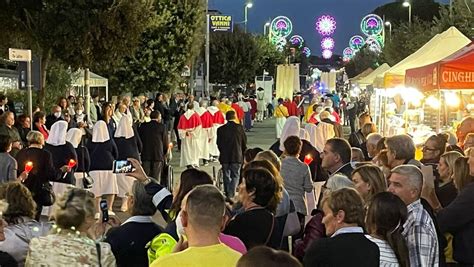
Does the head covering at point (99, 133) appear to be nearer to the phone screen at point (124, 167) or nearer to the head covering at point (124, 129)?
the head covering at point (124, 129)

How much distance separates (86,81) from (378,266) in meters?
20.3

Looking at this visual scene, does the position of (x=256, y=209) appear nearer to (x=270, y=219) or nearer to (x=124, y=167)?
(x=270, y=219)

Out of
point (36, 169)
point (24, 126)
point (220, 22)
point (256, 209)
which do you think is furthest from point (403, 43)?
point (256, 209)

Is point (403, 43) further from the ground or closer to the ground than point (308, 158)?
further from the ground

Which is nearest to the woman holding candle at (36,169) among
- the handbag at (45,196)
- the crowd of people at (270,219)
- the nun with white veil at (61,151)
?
the handbag at (45,196)

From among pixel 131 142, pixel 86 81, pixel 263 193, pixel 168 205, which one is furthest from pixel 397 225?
pixel 86 81

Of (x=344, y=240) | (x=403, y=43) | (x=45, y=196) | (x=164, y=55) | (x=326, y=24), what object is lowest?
(x=45, y=196)

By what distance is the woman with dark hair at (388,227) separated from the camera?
5.06 m

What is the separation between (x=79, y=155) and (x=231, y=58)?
47.6 m

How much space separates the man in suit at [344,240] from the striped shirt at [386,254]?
98 mm

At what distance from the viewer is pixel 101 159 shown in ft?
47.6

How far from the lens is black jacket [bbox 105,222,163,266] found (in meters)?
5.84

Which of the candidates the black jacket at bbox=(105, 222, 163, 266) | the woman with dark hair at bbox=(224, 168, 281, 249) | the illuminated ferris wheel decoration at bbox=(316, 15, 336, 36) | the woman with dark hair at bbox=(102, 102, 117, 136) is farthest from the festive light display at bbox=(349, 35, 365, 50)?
the black jacket at bbox=(105, 222, 163, 266)

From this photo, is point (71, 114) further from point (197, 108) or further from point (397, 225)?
point (397, 225)
